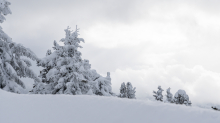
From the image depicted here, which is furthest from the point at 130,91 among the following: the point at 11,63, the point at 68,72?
the point at 11,63

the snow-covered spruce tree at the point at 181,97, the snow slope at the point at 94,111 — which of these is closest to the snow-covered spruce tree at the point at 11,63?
the snow slope at the point at 94,111

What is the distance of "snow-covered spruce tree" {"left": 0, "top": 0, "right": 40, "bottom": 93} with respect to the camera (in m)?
10.9

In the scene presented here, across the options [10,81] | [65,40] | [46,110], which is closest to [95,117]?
[46,110]

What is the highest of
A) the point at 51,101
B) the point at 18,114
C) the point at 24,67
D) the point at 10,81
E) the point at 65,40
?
the point at 65,40

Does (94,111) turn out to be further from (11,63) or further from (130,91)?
(130,91)

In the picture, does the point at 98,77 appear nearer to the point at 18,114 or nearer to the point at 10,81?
the point at 10,81

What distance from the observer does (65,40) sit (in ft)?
48.6

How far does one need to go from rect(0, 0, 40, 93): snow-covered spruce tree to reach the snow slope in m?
7.74

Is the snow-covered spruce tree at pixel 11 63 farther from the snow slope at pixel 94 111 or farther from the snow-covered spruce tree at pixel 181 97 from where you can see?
the snow-covered spruce tree at pixel 181 97

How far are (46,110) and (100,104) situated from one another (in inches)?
48.9

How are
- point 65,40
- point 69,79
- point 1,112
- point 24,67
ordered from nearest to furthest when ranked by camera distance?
1. point 1,112
2. point 24,67
3. point 69,79
4. point 65,40

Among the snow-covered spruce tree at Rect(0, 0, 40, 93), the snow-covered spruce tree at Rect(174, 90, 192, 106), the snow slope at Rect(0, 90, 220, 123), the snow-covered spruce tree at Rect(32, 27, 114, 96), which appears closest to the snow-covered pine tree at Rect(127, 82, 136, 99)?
the snow-covered spruce tree at Rect(174, 90, 192, 106)

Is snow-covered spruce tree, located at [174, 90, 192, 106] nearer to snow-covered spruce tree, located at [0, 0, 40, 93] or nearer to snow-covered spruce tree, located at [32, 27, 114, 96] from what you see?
snow-covered spruce tree, located at [32, 27, 114, 96]

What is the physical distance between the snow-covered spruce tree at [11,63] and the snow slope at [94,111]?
774 cm
